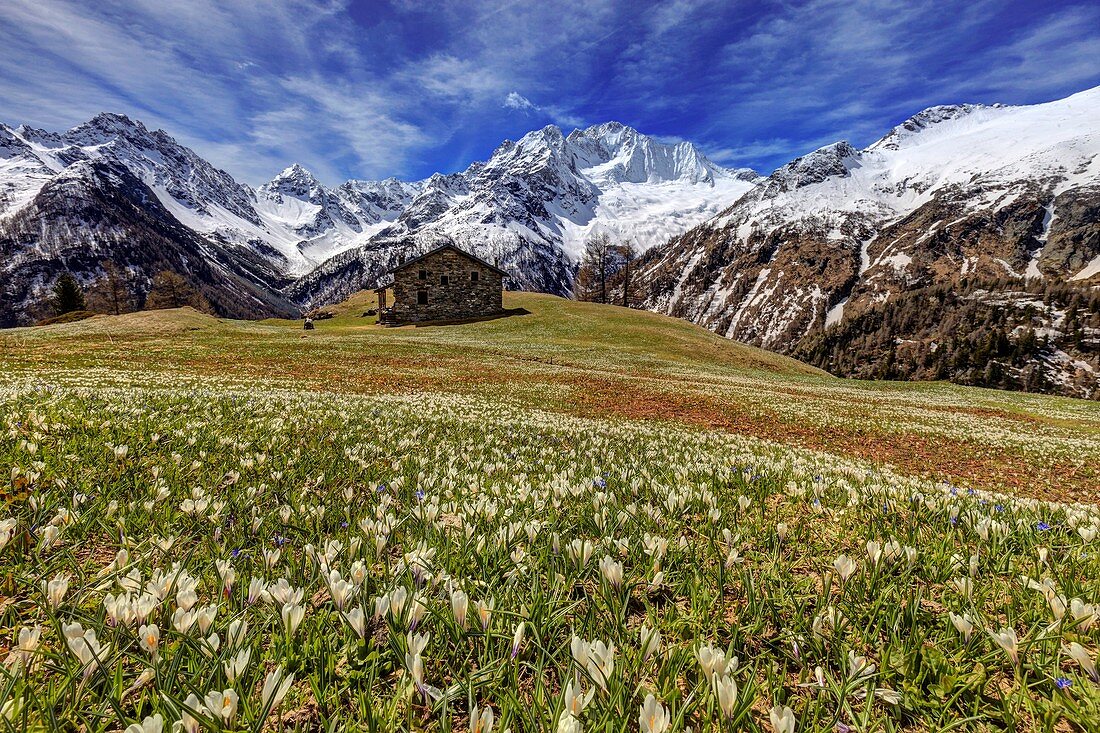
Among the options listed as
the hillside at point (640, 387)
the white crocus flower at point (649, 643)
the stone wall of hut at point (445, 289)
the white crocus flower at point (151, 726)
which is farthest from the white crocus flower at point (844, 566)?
the stone wall of hut at point (445, 289)

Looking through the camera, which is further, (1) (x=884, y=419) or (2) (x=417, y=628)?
(1) (x=884, y=419)

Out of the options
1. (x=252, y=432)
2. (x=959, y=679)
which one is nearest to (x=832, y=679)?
(x=959, y=679)

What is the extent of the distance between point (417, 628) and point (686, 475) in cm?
470

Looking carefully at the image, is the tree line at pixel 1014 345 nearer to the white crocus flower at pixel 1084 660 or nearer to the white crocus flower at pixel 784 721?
the white crocus flower at pixel 1084 660

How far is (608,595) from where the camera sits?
3.03 m

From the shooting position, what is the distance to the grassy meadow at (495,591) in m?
2.07

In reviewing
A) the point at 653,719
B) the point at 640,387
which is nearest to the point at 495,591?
the point at 653,719

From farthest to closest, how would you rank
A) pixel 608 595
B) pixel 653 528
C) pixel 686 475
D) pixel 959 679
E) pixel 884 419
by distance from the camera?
1. pixel 884 419
2. pixel 686 475
3. pixel 653 528
4. pixel 608 595
5. pixel 959 679

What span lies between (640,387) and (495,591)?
26545mm

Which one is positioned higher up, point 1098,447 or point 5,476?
point 5,476

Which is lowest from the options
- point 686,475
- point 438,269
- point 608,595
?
point 686,475

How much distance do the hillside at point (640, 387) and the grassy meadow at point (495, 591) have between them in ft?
37.7

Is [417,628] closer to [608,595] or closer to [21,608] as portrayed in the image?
[608,595]

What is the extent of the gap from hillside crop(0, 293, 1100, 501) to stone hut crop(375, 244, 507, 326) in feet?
68.7
